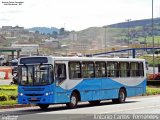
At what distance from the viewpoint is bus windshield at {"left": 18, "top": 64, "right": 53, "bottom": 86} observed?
2547 centimetres

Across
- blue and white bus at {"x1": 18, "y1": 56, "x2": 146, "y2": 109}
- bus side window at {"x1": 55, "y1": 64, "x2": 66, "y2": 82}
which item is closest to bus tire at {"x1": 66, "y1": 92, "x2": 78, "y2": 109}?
blue and white bus at {"x1": 18, "y1": 56, "x2": 146, "y2": 109}

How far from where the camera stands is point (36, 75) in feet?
84.3

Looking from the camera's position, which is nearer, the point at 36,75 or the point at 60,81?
the point at 36,75

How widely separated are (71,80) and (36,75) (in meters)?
2.05

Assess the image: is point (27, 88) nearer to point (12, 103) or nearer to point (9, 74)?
point (12, 103)

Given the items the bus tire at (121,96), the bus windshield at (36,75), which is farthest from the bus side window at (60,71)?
the bus tire at (121,96)

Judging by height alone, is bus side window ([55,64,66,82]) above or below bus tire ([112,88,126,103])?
above

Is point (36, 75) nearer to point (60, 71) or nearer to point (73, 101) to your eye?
point (60, 71)

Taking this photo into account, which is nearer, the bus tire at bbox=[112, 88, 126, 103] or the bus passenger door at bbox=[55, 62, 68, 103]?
the bus passenger door at bbox=[55, 62, 68, 103]

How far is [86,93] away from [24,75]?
3857 mm

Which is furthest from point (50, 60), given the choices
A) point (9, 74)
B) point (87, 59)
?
point (9, 74)

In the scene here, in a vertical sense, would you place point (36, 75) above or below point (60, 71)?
below

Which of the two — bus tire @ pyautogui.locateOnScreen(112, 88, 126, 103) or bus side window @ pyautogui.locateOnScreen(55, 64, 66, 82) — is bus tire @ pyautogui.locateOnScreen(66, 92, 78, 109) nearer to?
bus side window @ pyautogui.locateOnScreen(55, 64, 66, 82)

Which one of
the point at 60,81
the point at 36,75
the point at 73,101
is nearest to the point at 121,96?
the point at 73,101
